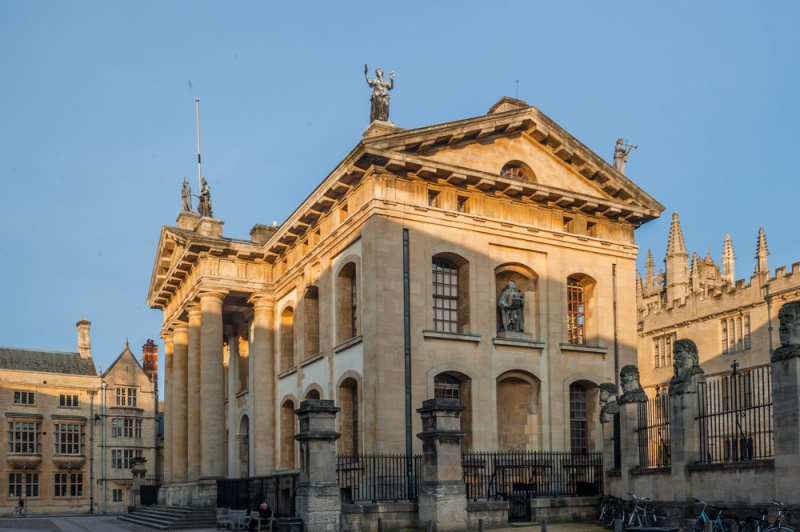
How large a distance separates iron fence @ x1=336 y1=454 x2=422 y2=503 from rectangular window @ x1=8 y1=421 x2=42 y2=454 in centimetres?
4683

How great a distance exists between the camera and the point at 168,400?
47219 millimetres

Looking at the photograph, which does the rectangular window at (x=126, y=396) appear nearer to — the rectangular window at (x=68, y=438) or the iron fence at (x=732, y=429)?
the rectangular window at (x=68, y=438)

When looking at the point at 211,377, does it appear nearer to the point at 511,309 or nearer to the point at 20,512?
the point at 511,309

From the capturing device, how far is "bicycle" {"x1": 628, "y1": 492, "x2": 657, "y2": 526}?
72.7 ft

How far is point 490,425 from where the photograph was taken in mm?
30047

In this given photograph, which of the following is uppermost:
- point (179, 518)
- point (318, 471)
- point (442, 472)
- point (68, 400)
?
point (68, 400)

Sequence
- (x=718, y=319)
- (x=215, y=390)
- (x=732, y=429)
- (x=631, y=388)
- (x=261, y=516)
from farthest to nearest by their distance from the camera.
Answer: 1. (x=718, y=319)
2. (x=215, y=390)
3. (x=261, y=516)
4. (x=631, y=388)
5. (x=732, y=429)

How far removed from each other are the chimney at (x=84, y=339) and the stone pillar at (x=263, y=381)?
4104 cm

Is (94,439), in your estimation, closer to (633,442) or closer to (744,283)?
(744,283)

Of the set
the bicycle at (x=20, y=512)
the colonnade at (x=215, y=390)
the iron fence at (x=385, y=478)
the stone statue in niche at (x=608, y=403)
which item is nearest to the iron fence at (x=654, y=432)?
the stone statue in niche at (x=608, y=403)

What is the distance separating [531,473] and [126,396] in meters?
50.9

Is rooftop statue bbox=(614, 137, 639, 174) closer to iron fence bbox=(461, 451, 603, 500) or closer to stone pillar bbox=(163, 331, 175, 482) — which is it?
iron fence bbox=(461, 451, 603, 500)

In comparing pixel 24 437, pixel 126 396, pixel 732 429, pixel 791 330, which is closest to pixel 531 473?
pixel 732 429

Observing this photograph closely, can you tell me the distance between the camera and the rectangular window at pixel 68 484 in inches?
2660
